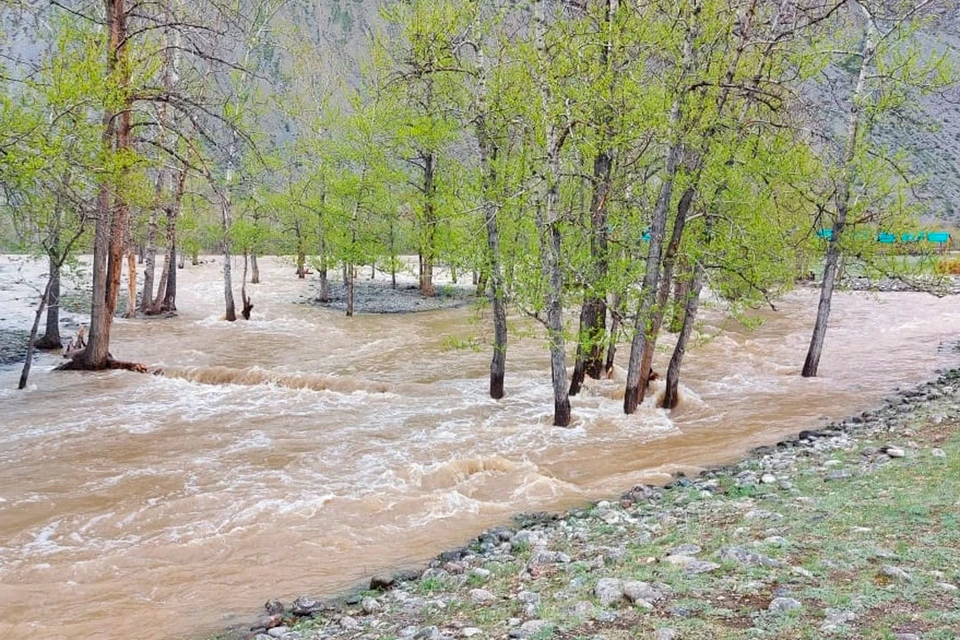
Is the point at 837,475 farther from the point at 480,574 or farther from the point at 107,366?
the point at 107,366

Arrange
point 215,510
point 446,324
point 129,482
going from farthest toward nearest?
point 446,324 → point 129,482 → point 215,510

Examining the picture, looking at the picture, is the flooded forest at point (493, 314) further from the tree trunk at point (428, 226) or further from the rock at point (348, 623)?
the tree trunk at point (428, 226)

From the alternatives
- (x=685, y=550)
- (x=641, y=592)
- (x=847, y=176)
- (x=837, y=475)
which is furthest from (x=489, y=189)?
(x=641, y=592)

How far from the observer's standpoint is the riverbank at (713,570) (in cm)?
404

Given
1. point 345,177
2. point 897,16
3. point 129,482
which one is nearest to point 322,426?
point 129,482

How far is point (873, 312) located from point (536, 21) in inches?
1045

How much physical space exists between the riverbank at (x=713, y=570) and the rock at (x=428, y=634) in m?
0.02

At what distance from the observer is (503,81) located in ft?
42.7

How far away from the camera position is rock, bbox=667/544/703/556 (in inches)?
213

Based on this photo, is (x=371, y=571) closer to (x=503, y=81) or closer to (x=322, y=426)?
(x=322, y=426)

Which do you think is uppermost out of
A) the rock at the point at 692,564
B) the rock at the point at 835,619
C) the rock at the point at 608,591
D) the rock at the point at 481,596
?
the rock at the point at 835,619

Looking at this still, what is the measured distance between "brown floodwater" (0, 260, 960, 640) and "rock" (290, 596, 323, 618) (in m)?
0.42

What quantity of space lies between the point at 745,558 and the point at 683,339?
8.70 meters

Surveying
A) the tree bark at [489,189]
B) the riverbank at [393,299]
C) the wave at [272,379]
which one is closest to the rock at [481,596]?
the tree bark at [489,189]
